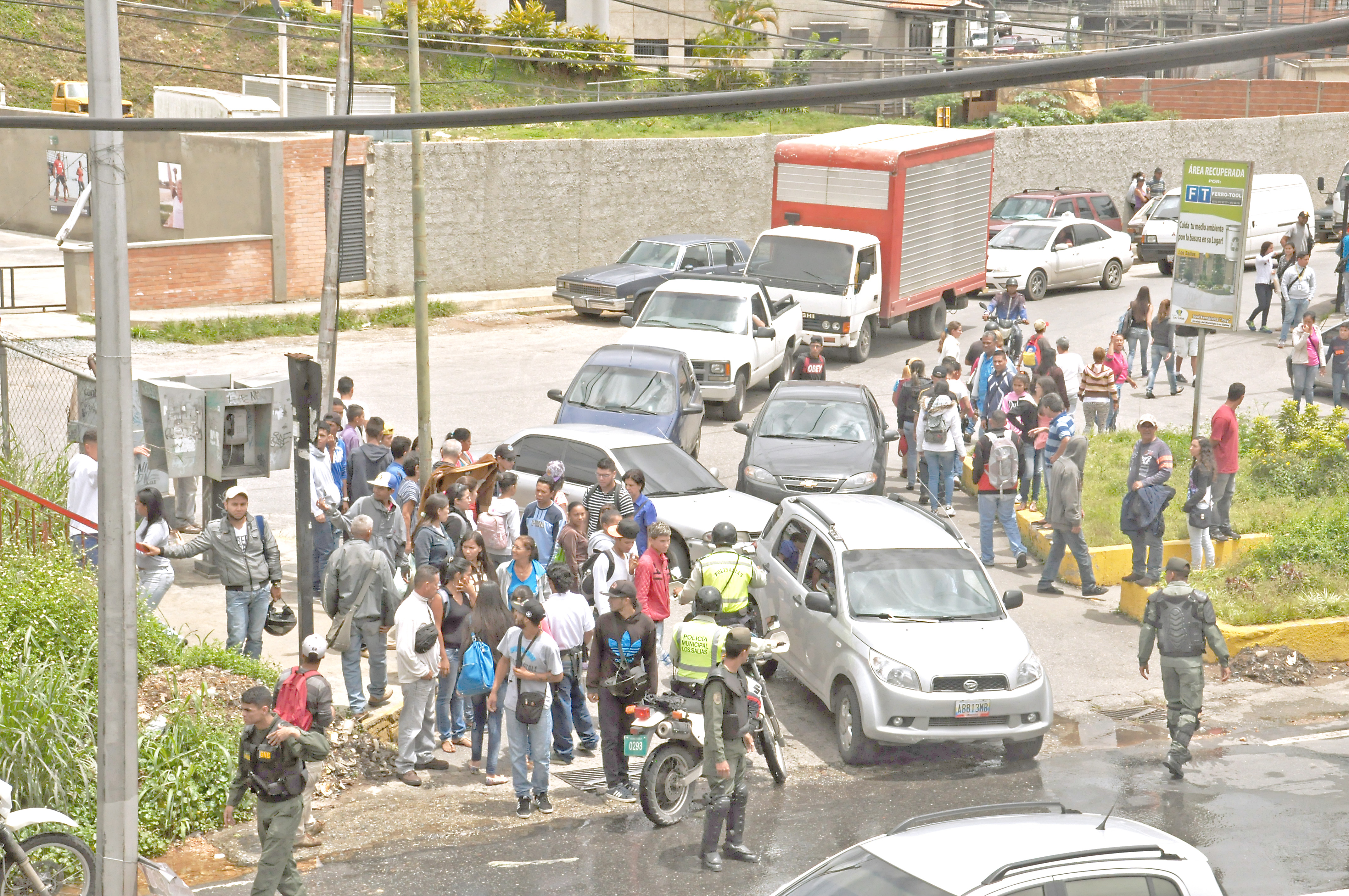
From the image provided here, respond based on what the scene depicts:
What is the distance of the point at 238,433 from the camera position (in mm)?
14156

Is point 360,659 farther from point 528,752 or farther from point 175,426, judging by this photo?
point 175,426

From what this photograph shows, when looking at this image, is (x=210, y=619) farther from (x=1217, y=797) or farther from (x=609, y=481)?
(x=1217, y=797)

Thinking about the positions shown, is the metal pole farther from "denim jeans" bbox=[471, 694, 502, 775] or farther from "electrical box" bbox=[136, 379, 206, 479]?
"electrical box" bbox=[136, 379, 206, 479]

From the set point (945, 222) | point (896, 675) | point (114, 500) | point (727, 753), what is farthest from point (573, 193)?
A: point (114, 500)

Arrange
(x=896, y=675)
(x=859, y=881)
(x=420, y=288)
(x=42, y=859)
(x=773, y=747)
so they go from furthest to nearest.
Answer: (x=420, y=288) < (x=896, y=675) < (x=773, y=747) < (x=42, y=859) < (x=859, y=881)

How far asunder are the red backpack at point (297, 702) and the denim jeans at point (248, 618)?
2736 mm

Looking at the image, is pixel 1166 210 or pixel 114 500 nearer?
pixel 114 500

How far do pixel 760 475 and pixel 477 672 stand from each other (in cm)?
707

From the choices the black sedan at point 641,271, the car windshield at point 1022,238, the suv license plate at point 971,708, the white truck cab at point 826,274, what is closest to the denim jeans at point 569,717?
the suv license plate at point 971,708

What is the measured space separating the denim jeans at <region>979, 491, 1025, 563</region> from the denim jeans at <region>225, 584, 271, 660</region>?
26.2 ft

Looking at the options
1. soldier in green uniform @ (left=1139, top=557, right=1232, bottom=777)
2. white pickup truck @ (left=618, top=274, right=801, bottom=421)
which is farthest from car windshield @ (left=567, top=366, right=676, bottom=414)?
soldier in green uniform @ (left=1139, top=557, right=1232, bottom=777)

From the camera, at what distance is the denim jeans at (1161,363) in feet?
74.6

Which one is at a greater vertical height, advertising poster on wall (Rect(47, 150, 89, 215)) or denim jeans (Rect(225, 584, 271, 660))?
advertising poster on wall (Rect(47, 150, 89, 215))

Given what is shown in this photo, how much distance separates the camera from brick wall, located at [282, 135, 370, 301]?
93.5 feet
